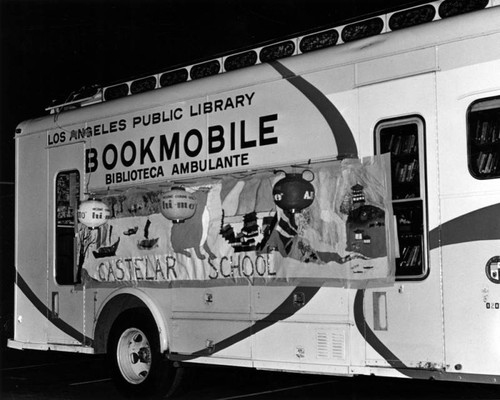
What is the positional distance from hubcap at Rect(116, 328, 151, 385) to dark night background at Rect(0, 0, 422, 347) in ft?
24.0

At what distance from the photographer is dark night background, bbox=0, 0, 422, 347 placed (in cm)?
1459

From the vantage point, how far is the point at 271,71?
7594 millimetres

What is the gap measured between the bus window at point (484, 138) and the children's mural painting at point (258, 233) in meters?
0.74

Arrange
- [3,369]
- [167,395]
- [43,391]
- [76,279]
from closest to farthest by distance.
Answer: [167,395] < [76,279] < [43,391] < [3,369]

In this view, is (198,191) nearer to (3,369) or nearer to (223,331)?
(223,331)

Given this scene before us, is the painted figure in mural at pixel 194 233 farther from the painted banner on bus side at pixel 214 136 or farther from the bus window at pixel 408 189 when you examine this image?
→ the bus window at pixel 408 189

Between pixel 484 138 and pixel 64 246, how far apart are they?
521 centimetres

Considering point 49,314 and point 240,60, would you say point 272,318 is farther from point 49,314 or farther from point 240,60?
point 49,314

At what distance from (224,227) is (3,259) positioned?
10017 millimetres

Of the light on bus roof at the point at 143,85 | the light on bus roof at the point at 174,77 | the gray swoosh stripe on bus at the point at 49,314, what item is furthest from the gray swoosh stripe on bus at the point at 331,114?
the gray swoosh stripe on bus at the point at 49,314

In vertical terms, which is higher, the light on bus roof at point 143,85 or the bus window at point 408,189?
the light on bus roof at point 143,85

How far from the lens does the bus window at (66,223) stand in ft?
30.5

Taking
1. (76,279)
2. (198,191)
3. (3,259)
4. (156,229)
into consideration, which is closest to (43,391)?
(76,279)

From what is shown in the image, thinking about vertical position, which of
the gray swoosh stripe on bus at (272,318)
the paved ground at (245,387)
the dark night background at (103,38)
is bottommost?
the paved ground at (245,387)
